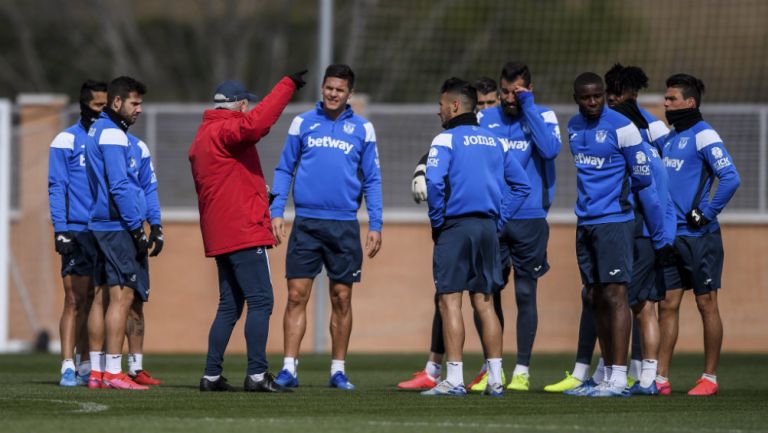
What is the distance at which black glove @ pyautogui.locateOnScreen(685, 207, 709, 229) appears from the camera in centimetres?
1148

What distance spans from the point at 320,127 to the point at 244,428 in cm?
364

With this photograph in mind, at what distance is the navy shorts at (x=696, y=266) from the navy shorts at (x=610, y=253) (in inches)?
30.4

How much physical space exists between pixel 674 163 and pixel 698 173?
0.20 m

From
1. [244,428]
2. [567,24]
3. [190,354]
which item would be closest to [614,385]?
[244,428]

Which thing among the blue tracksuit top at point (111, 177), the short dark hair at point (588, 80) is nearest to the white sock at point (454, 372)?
the short dark hair at point (588, 80)

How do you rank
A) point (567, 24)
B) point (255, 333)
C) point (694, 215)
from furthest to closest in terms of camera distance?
1. point (567, 24)
2. point (694, 215)
3. point (255, 333)

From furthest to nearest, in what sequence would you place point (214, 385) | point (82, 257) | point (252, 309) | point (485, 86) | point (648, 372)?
1. point (485, 86)
2. point (82, 257)
3. point (648, 372)
4. point (214, 385)
5. point (252, 309)

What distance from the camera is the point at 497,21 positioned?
25453mm

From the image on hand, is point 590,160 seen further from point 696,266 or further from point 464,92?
point 696,266

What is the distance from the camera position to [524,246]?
471 inches

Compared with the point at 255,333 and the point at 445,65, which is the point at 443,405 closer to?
the point at 255,333

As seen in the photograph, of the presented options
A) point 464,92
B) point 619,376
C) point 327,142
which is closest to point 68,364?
point 327,142

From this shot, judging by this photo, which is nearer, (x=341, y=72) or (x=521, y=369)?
(x=341, y=72)

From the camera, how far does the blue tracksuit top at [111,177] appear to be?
1135 centimetres
